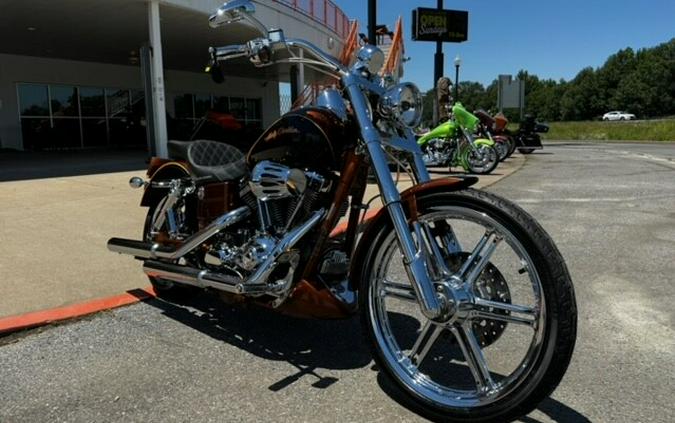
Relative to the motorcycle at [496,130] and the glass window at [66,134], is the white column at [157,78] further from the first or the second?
the glass window at [66,134]

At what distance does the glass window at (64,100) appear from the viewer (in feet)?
64.0

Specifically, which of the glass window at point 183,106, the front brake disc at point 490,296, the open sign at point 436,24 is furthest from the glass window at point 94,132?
the front brake disc at point 490,296

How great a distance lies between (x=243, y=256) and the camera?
3129mm

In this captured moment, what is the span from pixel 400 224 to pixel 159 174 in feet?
7.44

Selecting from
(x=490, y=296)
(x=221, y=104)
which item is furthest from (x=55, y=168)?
(x=221, y=104)

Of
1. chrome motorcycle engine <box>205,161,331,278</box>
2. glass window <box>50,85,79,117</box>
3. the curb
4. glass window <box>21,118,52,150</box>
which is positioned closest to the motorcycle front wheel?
chrome motorcycle engine <box>205,161,331,278</box>

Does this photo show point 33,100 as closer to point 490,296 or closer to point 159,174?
point 159,174

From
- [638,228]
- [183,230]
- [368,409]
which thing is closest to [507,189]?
[638,228]

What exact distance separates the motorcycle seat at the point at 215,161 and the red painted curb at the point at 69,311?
1.16 m

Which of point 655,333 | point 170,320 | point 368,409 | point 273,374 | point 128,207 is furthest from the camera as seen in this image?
point 128,207

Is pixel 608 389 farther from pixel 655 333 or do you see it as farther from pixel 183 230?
pixel 183 230

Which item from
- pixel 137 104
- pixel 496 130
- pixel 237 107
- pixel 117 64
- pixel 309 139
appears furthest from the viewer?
pixel 237 107

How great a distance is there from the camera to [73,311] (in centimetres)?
381

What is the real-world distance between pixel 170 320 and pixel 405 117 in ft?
6.95
